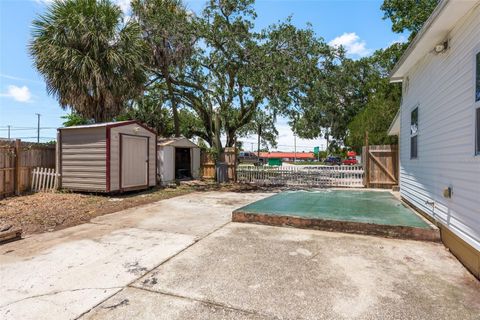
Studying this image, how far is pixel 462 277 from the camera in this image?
299 cm

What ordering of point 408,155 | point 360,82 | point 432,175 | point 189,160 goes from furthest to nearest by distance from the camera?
point 360,82
point 189,160
point 408,155
point 432,175

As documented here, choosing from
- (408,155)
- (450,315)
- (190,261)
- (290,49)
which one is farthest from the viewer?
(290,49)

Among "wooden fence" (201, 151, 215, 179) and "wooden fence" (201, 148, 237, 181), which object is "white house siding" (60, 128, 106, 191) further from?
"wooden fence" (201, 151, 215, 179)

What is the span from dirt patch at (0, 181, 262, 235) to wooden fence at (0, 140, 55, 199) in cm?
47

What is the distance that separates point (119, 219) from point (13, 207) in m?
3.12

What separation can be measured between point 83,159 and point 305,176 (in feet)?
28.5

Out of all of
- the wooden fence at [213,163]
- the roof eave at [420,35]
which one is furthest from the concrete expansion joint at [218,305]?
the wooden fence at [213,163]

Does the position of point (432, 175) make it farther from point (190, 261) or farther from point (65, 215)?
point (65, 215)

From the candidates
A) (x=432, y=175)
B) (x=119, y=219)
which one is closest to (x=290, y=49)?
(x=432, y=175)

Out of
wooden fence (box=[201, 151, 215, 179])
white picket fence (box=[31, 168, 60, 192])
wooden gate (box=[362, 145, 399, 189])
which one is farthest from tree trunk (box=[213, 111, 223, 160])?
white picket fence (box=[31, 168, 60, 192])

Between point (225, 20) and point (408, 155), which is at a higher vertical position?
point (225, 20)

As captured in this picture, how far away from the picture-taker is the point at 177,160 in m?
14.6

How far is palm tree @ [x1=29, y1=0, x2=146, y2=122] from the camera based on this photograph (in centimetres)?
895

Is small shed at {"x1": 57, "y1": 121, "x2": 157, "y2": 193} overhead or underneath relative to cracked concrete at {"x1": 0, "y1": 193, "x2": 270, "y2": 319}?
overhead
